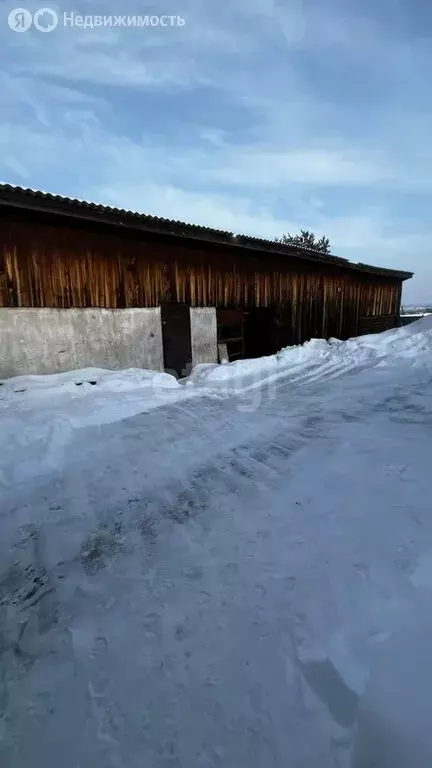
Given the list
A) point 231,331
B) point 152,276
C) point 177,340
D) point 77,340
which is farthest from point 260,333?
point 77,340

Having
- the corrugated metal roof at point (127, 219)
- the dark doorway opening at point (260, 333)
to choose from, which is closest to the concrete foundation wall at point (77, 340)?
the corrugated metal roof at point (127, 219)

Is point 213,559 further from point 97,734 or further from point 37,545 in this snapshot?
point 37,545

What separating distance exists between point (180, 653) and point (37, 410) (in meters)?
4.55

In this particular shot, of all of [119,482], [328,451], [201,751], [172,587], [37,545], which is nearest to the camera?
[201,751]

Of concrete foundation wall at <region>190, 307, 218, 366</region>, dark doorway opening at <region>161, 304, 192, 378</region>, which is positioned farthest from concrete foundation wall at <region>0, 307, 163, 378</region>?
concrete foundation wall at <region>190, 307, 218, 366</region>

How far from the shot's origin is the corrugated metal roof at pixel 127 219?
658 centimetres

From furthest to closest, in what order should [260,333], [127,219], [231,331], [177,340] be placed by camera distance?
1. [260,333]
2. [231,331]
3. [177,340]
4. [127,219]

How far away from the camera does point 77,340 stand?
802cm

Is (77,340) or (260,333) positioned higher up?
(77,340)

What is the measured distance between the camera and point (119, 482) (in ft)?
11.8

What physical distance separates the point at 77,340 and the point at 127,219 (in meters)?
2.77

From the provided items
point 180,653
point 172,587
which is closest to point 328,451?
point 172,587

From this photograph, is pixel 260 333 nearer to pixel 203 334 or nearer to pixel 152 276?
pixel 203 334

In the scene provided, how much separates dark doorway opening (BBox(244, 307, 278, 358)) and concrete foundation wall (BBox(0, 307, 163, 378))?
440 cm
